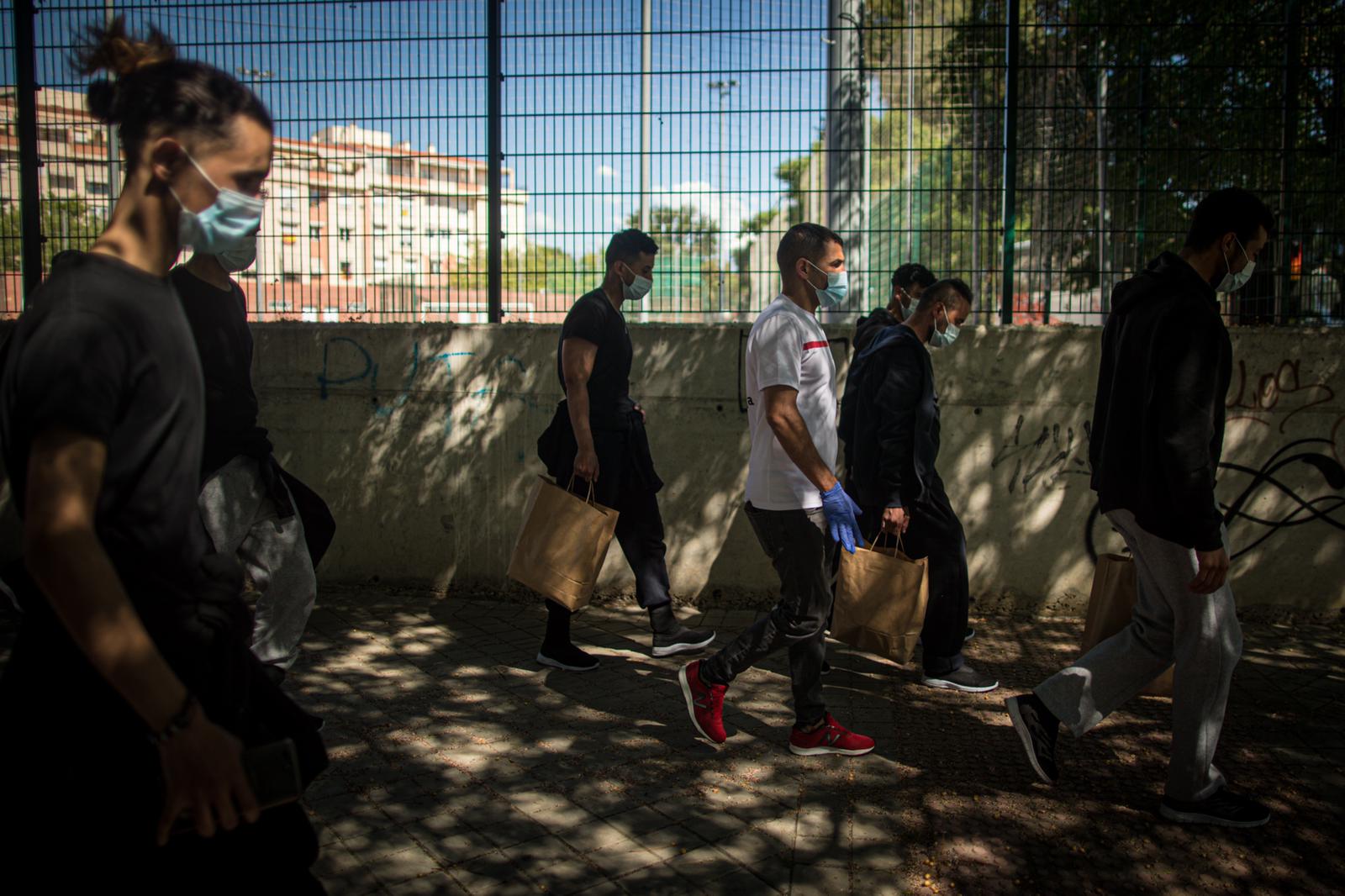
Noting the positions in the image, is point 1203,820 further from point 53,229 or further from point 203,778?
point 53,229

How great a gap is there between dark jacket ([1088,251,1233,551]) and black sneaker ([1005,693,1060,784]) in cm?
76

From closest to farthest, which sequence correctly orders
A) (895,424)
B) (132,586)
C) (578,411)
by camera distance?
(132,586) < (895,424) < (578,411)

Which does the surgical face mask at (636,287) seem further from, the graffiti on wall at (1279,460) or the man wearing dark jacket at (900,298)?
the graffiti on wall at (1279,460)

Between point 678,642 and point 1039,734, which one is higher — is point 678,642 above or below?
below

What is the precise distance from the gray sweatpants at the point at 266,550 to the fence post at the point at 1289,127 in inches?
223

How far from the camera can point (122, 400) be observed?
5.16 ft

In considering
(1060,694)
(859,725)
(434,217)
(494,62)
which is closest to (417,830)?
(859,725)

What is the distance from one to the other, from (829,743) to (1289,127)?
4.84m

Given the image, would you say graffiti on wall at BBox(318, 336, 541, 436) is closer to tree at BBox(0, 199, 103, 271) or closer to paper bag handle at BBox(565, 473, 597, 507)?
paper bag handle at BBox(565, 473, 597, 507)

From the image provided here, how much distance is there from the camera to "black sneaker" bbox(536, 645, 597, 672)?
17.1ft

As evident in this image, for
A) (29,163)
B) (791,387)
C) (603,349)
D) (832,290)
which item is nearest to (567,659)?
(603,349)

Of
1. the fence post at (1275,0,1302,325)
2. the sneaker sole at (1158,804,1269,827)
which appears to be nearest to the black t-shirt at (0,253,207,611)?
the sneaker sole at (1158,804,1269,827)

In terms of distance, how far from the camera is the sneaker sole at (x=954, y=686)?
4984 millimetres

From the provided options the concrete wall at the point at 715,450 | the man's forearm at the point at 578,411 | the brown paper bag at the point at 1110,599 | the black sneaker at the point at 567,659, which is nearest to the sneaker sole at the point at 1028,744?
the brown paper bag at the point at 1110,599
